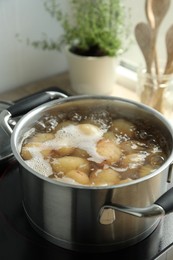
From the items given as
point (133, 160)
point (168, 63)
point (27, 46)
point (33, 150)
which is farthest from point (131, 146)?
point (27, 46)

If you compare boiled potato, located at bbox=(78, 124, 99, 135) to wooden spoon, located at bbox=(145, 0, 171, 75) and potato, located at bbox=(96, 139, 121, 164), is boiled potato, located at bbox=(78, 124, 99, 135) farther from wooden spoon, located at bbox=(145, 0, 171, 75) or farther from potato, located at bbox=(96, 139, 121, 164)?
wooden spoon, located at bbox=(145, 0, 171, 75)

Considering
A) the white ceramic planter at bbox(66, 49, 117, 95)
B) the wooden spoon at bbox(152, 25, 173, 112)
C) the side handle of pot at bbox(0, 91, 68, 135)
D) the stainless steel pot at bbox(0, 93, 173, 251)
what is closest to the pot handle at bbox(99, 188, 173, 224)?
the stainless steel pot at bbox(0, 93, 173, 251)

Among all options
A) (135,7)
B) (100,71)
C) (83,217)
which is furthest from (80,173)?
(135,7)

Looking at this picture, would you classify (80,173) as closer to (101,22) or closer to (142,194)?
(142,194)

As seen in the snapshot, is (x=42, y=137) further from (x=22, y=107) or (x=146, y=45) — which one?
(x=146, y=45)

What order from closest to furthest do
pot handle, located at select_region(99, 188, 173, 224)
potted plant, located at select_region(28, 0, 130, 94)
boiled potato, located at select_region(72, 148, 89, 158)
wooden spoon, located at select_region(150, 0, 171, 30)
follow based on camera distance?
pot handle, located at select_region(99, 188, 173, 224)
boiled potato, located at select_region(72, 148, 89, 158)
wooden spoon, located at select_region(150, 0, 171, 30)
potted plant, located at select_region(28, 0, 130, 94)

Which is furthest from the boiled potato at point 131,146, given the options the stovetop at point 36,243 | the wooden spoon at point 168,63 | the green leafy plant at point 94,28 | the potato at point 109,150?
the green leafy plant at point 94,28
